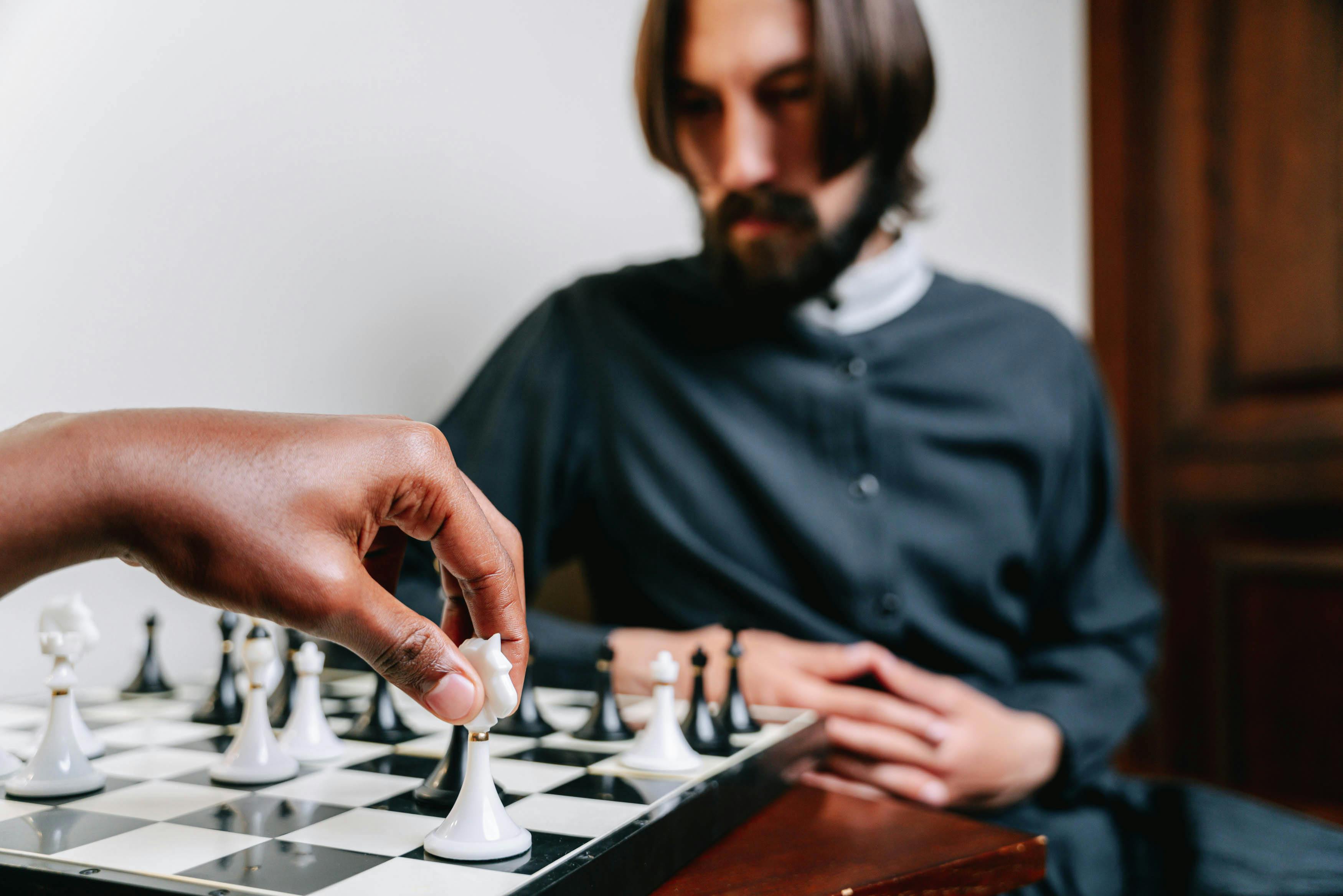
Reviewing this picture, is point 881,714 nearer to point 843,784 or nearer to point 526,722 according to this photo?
point 843,784

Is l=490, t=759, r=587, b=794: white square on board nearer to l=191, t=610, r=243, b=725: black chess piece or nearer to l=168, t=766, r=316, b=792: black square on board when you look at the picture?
l=168, t=766, r=316, b=792: black square on board

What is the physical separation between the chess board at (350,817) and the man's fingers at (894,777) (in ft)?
0.67

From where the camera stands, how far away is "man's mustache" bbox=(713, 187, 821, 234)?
138cm

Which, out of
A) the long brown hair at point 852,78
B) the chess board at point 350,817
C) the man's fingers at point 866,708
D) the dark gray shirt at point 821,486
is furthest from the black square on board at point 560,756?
the long brown hair at point 852,78

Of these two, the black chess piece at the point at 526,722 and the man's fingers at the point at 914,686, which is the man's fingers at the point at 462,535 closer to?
the black chess piece at the point at 526,722

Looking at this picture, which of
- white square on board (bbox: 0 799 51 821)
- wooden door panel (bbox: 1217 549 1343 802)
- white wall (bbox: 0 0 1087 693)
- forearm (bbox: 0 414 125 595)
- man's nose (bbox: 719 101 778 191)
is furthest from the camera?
wooden door panel (bbox: 1217 549 1343 802)

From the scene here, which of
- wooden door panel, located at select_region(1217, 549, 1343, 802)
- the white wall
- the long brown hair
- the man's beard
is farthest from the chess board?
wooden door panel, located at select_region(1217, 549, 1343, 802)

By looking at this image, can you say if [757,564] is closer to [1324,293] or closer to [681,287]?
[681,287]

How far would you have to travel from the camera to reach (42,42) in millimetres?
956

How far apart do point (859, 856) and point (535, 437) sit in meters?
0.82

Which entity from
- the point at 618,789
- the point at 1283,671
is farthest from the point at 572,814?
the point at 1283,671

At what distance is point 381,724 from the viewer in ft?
2.89

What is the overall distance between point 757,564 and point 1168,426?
1.76 meters

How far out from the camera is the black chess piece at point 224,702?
903 mm
